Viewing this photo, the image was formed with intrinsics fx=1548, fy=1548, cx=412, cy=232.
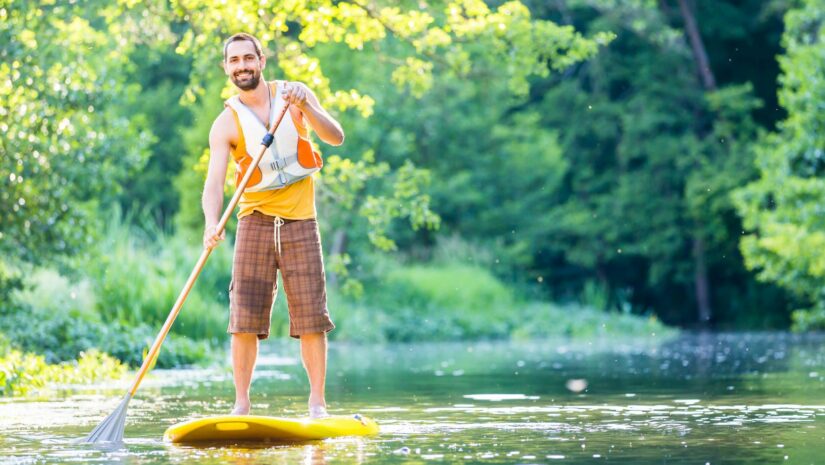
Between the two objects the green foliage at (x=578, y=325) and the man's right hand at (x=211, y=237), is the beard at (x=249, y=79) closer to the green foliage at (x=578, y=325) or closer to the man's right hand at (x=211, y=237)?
the man's right hand at (x=211, y=237)

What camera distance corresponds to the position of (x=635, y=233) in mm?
32406

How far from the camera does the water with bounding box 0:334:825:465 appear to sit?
22.0ft

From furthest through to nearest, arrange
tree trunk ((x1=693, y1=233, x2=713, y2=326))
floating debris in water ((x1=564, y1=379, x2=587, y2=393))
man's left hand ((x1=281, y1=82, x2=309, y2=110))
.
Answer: tree trunk ((x1=693, y1=233, x2=713, y2=326)), floating debris in water ((x1=564, y1=379, x2=587, y2=393)), man's left hand ((x1=281, y1=82, x2=309, y2=110))

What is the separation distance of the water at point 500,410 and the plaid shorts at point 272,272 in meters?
0.72

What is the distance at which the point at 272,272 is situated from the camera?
8.05 metres

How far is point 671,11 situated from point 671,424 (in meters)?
25.4

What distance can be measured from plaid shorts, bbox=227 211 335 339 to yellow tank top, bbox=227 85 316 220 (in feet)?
0.12

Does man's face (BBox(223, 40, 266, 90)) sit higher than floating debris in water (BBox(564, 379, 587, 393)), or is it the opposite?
man's face (BBox(223, 40, 266, 90))

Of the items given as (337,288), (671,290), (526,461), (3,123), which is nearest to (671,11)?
(671,290)

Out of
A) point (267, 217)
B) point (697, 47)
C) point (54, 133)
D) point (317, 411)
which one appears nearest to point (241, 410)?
point (317, 411)

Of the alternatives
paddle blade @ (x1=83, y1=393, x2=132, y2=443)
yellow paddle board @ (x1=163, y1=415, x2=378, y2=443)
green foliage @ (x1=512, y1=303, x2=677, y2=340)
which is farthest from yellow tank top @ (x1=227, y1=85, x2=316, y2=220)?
green foliage @ (x1=512, y1=303, x2=677, y2=340)

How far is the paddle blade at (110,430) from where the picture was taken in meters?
7.34

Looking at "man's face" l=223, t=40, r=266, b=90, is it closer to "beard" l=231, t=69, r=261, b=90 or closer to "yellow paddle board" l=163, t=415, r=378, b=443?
"beard" l=231, t=69, r=261, b=90

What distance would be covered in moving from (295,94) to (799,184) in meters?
16.4
